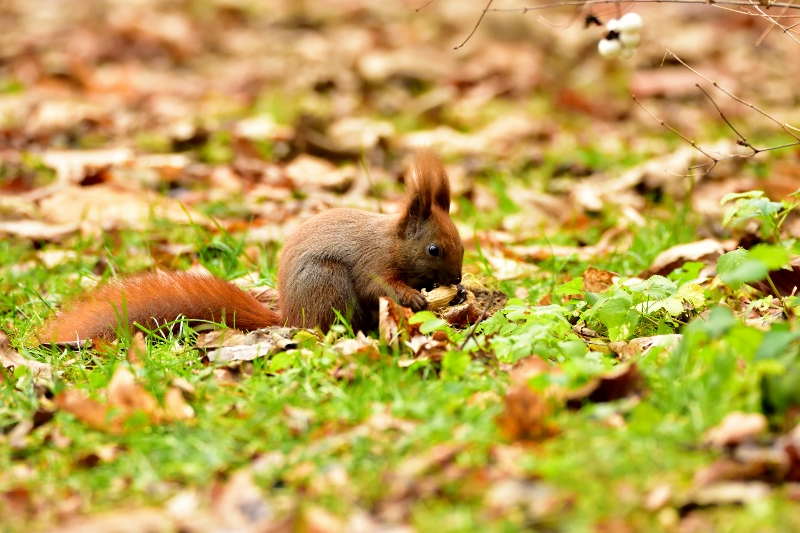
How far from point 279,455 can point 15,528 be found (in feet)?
1.85

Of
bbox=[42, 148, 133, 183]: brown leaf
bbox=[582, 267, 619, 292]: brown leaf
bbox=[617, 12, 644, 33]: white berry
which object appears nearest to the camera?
bbox=[617, 12, 644, 33]: white berry

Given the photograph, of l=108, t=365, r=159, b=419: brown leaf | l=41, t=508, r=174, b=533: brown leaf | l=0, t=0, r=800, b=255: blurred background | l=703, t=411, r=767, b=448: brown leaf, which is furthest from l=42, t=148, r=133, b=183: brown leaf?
l=703, t=411, r=767, b=448: brown leaf

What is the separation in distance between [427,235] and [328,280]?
0.39 m

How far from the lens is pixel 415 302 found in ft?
9.99

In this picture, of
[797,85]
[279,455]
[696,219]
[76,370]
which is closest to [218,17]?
[797,85]

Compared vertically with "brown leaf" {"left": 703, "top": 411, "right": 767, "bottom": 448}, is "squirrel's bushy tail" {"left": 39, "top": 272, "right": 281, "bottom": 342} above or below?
below

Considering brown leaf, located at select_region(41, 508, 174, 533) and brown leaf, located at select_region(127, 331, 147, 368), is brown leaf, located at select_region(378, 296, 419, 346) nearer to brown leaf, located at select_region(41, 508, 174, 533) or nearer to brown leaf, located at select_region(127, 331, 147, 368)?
brown leaf, located at select_region(127, 331, 147, 368)

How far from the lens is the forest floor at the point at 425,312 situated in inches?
74.0

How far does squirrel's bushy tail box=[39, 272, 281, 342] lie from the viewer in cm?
297

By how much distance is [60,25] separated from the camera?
30.0ft

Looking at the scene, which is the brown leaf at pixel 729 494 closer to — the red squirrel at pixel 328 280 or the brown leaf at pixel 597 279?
the red squirrel at pixel 328 280

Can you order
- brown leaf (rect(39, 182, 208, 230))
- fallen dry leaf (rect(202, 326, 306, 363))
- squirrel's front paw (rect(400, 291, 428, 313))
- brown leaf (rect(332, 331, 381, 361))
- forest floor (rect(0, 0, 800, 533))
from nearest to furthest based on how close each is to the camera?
1. forest floor (rect(0, 0, 800, 533))
2. brown leaf (rect(332, 331, 381, 361))
3. fallen dry leaf (rect(202, 326, 306, 363))
4. squirrel's front paw (rect(400, 291, 428, 313))
5. brown leaf (rect(39, 182, 208, 230))

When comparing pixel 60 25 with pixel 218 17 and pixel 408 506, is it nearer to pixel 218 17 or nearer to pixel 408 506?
pixel 218 17

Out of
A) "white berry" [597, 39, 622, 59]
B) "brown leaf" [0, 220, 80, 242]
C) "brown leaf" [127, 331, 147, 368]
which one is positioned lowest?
"brown leaf" [0, 220, 80, 242]
